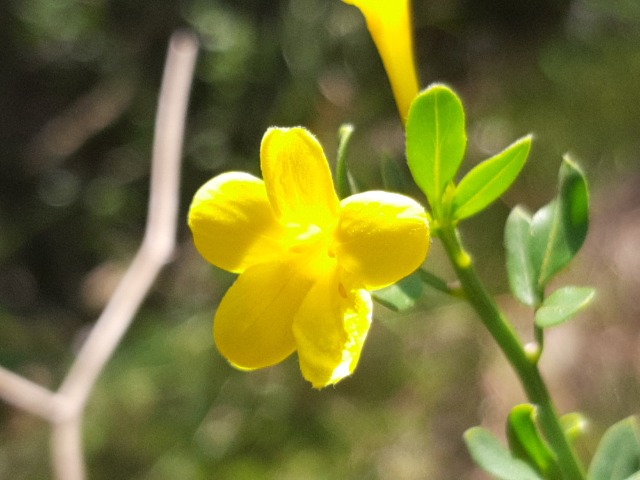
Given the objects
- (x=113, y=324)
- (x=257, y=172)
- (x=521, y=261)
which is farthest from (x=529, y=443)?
(x=257, y=172)

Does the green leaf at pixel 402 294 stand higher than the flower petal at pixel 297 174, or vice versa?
the flower petal at pixel 297 174

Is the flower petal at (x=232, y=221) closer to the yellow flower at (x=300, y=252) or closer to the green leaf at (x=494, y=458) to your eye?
the yellow flower at (x=300, y=252)

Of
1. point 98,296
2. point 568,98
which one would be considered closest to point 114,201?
point 98,296

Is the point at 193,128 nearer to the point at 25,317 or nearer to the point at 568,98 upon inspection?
the point at 25,317

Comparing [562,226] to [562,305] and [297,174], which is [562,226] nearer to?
[562,305]

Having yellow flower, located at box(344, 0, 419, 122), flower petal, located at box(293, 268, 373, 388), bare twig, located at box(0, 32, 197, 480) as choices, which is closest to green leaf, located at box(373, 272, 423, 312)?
flower petal, located at box(293, 268, 373, 388)

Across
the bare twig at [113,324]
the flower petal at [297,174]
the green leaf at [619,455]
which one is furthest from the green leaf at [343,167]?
the bare twig at [113,324]

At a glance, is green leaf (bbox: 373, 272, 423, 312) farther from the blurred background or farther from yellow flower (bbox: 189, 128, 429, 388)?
the blurred background
